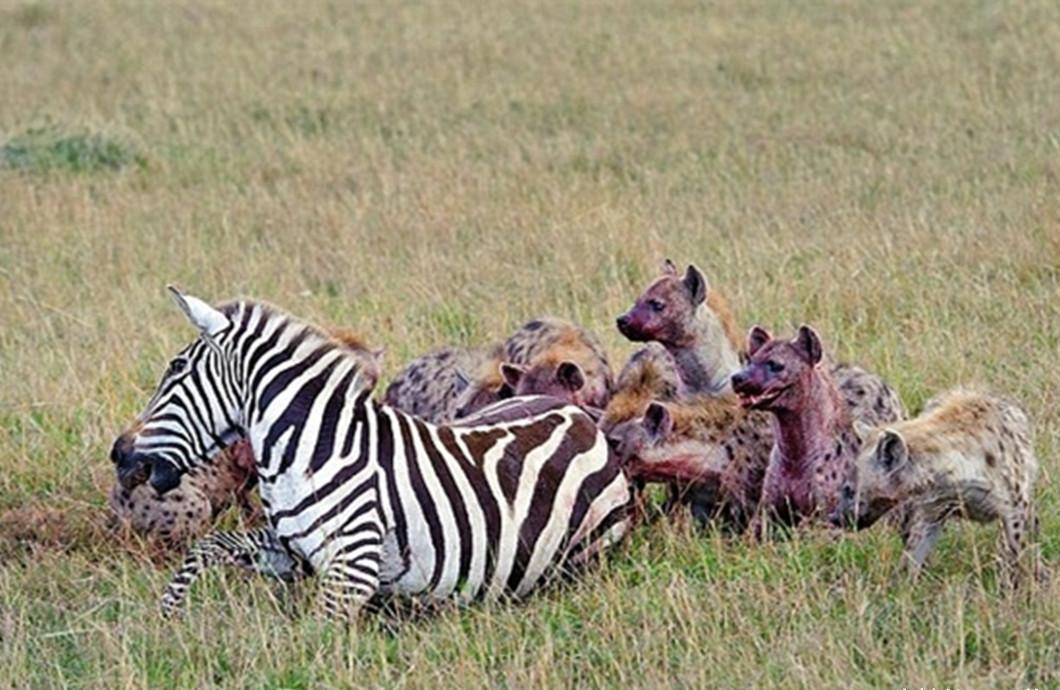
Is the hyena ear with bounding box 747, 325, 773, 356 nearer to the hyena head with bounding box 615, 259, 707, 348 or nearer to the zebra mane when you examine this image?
the hyena head with bounding box 615, 259, 707, 348

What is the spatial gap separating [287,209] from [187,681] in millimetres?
7395

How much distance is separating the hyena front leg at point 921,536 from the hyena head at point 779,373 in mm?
645

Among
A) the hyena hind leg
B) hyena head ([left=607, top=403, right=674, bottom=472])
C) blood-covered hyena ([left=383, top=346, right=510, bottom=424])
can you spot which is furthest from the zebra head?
the hyena hind leg

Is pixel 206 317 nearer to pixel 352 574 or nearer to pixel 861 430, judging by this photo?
pixel 352 574

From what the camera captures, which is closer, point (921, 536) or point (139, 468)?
point (921, 536)

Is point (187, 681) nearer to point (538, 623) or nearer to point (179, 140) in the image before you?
point (538, 623)

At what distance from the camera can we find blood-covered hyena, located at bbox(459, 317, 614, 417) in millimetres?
7836

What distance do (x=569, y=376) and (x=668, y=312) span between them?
52cm

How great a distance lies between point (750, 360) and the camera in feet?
23.3

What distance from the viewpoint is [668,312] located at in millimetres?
8070

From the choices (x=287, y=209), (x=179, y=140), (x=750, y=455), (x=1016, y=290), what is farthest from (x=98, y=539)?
(x=179, y=140)

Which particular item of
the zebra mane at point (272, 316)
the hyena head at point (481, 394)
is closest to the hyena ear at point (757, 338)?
the hyena head at point (481, 394)

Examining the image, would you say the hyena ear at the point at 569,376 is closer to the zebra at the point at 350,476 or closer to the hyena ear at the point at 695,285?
the hyena ear at the point at 695,285

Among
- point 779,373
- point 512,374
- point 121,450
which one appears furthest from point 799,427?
point 121,450
